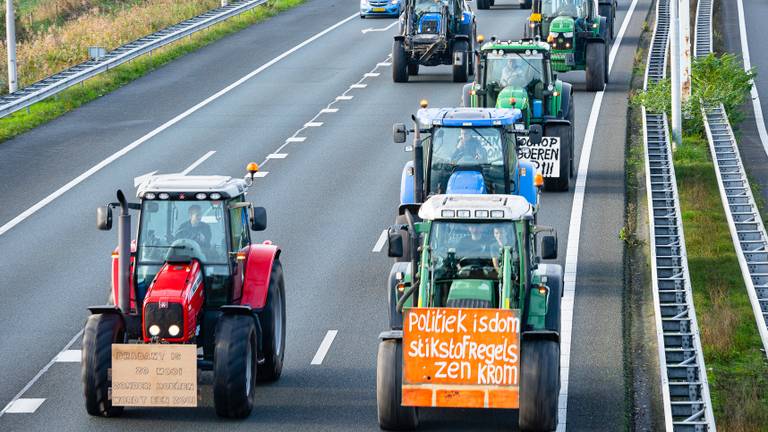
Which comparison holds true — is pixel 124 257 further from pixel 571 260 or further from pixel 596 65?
pixel 596 65

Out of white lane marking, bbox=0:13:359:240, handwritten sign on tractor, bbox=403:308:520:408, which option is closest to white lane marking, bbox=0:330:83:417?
handwritten sign on tractor, bbox=403:308:520:408

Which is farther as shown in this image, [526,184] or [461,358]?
[526,184]

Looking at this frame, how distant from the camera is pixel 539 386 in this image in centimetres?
1655

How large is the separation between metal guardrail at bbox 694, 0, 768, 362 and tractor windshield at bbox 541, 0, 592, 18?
667 cm

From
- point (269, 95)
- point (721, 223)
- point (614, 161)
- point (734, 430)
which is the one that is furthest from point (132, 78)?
point (734, 430)

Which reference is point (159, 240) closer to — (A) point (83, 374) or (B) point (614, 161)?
(A) point (83, 374)

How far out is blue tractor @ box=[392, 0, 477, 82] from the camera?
42.6m

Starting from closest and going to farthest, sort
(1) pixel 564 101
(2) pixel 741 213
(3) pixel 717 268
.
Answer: (3) pixel 717 268
(2) pixel 741 213
(1) pixel 564 101

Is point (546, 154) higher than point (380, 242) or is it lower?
higher

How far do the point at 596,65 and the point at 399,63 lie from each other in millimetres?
5567

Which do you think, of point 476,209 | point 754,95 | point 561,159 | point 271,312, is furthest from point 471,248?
point 754,95

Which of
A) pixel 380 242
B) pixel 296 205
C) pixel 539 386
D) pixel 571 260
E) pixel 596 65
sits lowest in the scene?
pixel 539 386

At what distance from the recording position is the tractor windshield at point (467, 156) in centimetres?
2433

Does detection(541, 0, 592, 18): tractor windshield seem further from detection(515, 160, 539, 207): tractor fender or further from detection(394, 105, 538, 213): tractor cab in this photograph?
detection(394, 105, 538, 213): tractor cab
